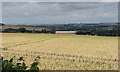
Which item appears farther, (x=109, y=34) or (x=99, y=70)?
(x=109, y=34)

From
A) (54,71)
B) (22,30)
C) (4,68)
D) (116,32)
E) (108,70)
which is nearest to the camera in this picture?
(4,68)

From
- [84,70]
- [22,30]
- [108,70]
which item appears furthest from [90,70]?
[22,30]

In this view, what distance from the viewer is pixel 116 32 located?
178 feet

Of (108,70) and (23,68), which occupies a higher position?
(23,68)

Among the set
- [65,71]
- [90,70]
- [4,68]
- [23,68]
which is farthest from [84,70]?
[4,68]

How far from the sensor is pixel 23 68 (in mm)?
5277

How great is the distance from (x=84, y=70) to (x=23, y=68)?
3730 millimetres

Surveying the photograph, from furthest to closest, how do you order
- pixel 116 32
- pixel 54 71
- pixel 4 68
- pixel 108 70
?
pixel 116 32, pixel 108 70, pixel 54 71, pixel 4 68

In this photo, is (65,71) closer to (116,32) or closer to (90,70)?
(90,70)

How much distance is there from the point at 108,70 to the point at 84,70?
131 centimetres

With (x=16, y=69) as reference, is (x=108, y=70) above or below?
below

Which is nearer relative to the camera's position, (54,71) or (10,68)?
(10,68)

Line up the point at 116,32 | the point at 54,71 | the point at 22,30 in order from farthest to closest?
the point at 22,30
the point at 116,32
the point at 54,71

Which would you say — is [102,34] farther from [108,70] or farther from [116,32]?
[108,70]
